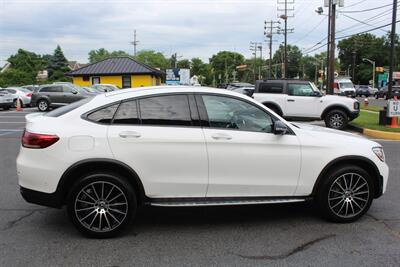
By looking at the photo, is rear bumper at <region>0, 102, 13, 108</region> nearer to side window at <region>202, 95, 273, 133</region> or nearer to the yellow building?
the yellow building

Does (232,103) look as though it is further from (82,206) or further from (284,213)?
(82,206)

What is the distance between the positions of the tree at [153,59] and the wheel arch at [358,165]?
12990 centimetres

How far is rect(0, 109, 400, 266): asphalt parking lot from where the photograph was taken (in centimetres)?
416

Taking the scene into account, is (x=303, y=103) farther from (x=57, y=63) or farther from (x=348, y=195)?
(x=57, y=63)

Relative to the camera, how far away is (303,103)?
1655 centimetres

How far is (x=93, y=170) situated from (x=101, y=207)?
41 centimetres

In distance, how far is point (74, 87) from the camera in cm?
2633

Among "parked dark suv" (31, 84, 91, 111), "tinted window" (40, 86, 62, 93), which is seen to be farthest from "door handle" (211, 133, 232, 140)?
"tinted window" (40, 86, 62, 93)

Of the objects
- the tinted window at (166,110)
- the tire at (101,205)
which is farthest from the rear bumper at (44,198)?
the tinted window at (166,110)

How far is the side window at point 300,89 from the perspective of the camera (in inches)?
656

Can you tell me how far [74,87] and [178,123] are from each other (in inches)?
899

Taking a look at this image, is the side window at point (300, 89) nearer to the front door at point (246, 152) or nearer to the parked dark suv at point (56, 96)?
the front door at point (246, 152)

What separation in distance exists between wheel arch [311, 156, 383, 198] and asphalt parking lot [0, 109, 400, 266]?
421mm

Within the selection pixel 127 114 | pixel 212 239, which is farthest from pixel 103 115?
pixel 212 239
